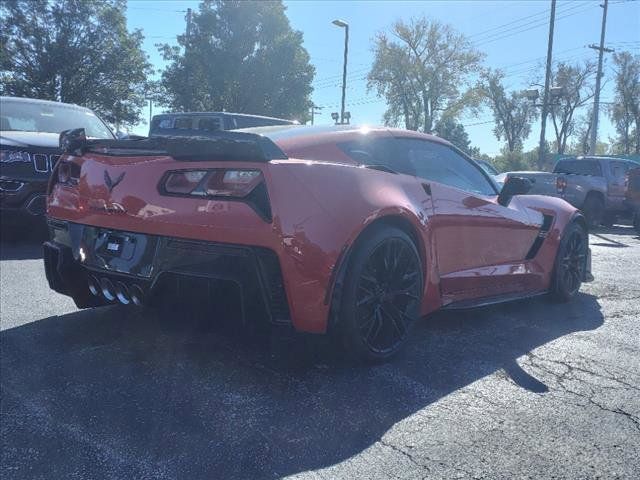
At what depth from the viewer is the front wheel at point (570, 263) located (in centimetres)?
513

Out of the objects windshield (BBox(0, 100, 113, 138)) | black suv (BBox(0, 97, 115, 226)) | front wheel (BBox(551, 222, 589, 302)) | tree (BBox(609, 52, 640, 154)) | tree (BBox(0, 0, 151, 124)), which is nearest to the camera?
front wheel (BBox(551, 222, 589, 302))

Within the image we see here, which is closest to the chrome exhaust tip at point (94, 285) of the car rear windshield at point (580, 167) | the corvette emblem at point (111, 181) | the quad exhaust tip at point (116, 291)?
the quad exhaust tip at point (116, 291)

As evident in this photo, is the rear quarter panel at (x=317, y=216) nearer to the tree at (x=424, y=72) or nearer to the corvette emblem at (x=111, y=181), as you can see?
the corvette emblem at (x=111, y=181)

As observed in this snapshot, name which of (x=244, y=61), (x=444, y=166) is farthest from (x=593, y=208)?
(x=244, y=61)

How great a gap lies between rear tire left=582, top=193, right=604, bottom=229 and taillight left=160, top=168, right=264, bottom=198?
43.9ft

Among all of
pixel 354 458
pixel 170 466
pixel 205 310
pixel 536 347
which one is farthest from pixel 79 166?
pixel 536 347

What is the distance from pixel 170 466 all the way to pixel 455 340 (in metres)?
2.21

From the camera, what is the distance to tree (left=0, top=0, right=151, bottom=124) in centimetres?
2975

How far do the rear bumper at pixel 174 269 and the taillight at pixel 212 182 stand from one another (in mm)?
250

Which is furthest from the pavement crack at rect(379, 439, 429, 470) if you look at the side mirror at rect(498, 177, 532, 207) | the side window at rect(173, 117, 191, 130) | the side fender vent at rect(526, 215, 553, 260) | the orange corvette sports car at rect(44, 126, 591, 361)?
the side window at rect(173, 117, 191, 130)

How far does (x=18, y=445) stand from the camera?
244 cm

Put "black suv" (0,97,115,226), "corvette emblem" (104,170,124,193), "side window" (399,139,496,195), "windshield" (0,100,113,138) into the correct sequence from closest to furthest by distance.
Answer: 1. "corvette emblem" (104,170,124,193)
2. "side window" (399,139,496,195)
3. "black suv" (0,97,115,226)
4. "windshield" (0,100,113,138)

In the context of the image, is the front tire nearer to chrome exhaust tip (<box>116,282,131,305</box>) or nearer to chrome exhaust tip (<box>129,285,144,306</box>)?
chrome exhaust tip (<box>129,285,144,306</box>)

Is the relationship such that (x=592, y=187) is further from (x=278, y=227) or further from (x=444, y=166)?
(x=278, y=227)
